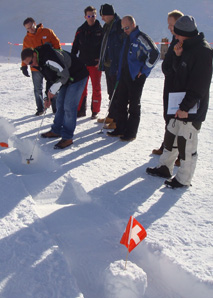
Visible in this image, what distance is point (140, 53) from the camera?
4293mm

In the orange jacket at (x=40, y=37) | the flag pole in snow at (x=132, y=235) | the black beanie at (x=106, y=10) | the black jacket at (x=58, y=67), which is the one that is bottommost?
the flag pole in snow at (x=132, y=235)

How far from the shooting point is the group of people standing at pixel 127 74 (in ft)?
9.68

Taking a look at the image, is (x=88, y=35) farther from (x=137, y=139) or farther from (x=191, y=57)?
(x=191, y=57)

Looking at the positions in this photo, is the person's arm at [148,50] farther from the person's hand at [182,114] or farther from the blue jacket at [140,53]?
the person's hand at [182,114]

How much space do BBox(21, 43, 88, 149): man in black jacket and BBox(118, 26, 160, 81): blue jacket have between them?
26.7 inches

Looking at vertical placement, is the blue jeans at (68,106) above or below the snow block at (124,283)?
above

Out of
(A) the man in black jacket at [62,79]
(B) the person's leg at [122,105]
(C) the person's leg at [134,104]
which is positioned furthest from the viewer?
(B) the person's leg at [122,105]

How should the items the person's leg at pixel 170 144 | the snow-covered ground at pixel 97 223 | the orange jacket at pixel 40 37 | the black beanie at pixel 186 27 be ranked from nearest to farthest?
the snow-covered ground at pixel 97 223 < the black beanie at pixel 186 27 < the person's leg at pixel 170 144 < the orange jacket at pixel 40 37

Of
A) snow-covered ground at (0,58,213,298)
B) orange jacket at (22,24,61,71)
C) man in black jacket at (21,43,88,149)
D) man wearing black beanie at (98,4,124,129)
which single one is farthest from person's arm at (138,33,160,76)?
orange jacket at (22,24,61,71)

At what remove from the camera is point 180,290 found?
229 cm

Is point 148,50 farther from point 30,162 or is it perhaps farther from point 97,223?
point 97,223

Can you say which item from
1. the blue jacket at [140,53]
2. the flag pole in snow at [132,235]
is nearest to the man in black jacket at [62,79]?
the blue jacket at [140,53]

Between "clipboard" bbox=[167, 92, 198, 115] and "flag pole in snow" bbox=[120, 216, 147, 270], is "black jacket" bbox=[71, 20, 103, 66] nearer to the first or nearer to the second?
"clipboard" bbox=[167, 92, 198, 115]

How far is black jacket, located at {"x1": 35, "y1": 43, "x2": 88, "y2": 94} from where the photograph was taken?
3.80 m
